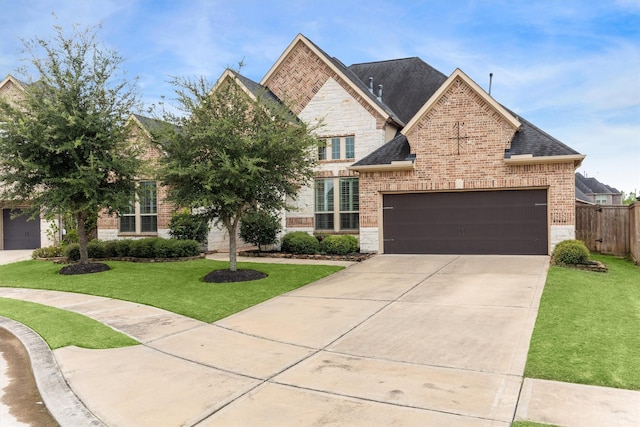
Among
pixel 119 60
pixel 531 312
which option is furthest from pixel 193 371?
pixel 119 60

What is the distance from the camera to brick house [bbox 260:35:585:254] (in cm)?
1510

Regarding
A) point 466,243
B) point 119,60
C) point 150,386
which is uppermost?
point 119,60

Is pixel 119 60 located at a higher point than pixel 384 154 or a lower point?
higher

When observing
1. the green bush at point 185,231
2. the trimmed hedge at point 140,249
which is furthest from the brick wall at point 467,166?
the green bush at point 185,231

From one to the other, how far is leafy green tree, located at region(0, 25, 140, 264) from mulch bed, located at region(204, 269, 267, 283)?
14.8 feet

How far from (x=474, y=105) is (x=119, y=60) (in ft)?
38.7

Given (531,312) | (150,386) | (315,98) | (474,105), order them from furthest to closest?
(315,98)
(474,105)
(531,312)
(150,386)

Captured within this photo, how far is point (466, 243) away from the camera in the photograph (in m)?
16.1

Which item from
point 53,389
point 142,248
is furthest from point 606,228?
point 53,389

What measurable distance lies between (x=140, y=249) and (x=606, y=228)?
17.3 m

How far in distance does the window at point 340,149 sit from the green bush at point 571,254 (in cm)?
846

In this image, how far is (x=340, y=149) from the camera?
62.2 feet

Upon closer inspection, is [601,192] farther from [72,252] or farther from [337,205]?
[72,252]

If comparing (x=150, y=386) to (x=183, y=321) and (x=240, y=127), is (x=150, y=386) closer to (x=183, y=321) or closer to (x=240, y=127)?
(x=183, y=321)
